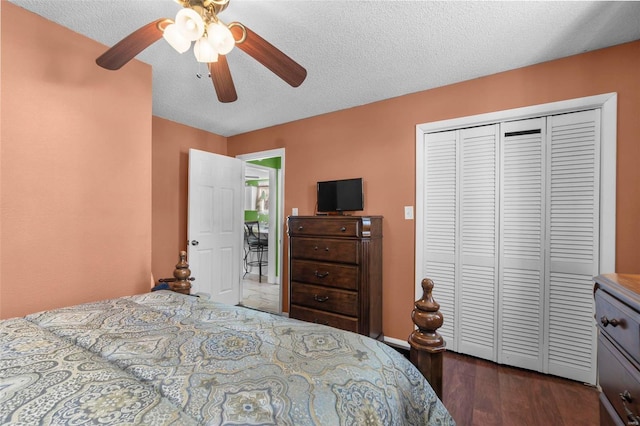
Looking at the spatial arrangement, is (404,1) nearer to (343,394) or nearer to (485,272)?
(343,394)

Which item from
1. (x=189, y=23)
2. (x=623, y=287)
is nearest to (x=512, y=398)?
(x=623, y=287)

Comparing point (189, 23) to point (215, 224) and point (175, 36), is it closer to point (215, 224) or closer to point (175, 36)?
point (175, 36)

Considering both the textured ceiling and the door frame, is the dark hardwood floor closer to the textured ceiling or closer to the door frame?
the door frame

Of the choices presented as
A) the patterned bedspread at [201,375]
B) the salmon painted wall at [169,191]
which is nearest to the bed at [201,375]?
the patterned bedspread at [201,375]

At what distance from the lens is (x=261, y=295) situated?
14.9 feet

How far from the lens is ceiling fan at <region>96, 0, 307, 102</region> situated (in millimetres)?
1201

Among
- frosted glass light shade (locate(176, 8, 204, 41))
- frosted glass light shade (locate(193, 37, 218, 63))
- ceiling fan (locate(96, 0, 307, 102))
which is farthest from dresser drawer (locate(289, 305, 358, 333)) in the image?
frosted glass light shade (locate(176, 8, 204, 41))

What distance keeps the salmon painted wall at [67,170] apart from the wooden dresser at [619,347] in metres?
2.67

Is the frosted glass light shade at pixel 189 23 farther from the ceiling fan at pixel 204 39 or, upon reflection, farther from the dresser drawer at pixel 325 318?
the dresser drawer at pixel 325 318

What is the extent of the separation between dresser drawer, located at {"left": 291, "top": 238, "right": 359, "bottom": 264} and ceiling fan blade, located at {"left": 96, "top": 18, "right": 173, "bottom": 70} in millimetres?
1904

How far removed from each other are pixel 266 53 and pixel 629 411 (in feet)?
6.66

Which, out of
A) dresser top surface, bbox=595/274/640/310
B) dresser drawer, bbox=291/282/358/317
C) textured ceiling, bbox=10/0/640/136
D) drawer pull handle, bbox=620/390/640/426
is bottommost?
dresser drawer, bbox=291/282/358/317

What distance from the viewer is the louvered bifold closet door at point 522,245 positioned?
2.23 m

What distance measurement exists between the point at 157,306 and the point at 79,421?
2.97 feet
